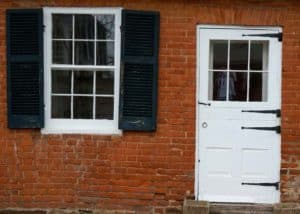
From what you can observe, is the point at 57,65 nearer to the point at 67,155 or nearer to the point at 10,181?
the point at 67,155

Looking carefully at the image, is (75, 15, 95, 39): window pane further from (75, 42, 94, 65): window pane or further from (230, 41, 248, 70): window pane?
(230, 41, 248, 70): window pane

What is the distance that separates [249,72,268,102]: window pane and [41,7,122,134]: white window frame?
69.6 inches

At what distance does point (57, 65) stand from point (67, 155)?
1.20 meters

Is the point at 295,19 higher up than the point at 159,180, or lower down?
higher up

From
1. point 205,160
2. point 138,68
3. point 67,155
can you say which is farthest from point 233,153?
point 67,155

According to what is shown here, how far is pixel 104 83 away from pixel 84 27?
2.57 ft

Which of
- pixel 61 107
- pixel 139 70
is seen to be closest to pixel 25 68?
pixel 61 107

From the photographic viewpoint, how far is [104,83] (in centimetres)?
721

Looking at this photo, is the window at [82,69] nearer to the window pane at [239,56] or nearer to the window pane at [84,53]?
the window pane at [84,53]

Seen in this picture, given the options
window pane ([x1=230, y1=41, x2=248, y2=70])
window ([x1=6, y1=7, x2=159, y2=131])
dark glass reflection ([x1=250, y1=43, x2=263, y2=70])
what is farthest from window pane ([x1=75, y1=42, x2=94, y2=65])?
dark glass reflection ([x1=250, y1=43, x2=263, y2=70])

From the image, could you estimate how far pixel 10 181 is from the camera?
23.8ft

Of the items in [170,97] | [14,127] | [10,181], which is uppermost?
[170,97]

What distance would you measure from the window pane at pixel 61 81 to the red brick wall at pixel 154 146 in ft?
2.02

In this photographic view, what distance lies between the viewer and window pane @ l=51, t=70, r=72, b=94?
7234 millimetres
